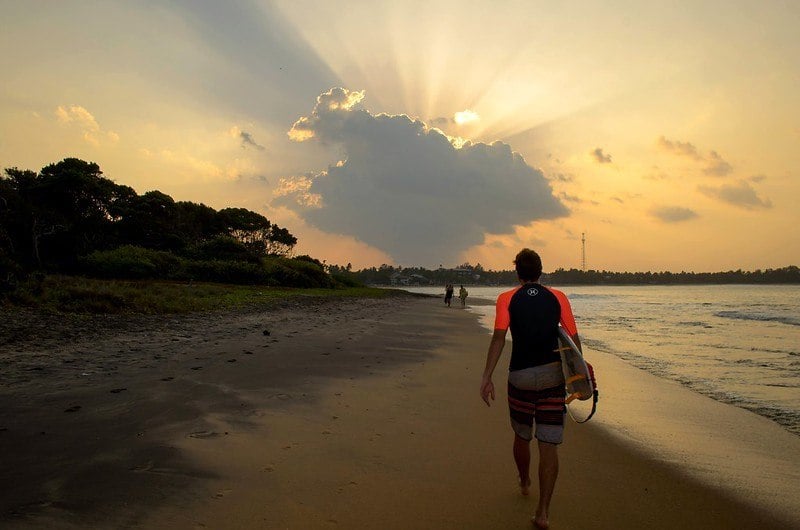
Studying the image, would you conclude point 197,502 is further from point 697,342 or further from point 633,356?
point 697,342

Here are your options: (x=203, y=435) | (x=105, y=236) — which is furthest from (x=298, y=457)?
(x=105, y=236)

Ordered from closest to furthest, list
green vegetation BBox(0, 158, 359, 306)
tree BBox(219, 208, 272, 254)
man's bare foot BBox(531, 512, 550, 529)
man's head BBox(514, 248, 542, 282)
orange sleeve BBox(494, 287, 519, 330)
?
1. man's bare foot BBox(531, 512, 550, 529)
2. orange sleeve BBox(494, 287, 519, 330)
3. man's head BBox(514, 248, 542, 282)
4. green vegetation BBox(0, 158, 359, 306)
5. tree BBox(219, 208, 272, 254)

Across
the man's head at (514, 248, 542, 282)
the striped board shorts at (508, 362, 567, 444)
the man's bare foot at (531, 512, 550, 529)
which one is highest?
the man's head at (514, 248, 542, 282)

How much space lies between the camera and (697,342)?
54.5 feet

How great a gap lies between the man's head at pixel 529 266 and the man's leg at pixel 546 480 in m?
1.45

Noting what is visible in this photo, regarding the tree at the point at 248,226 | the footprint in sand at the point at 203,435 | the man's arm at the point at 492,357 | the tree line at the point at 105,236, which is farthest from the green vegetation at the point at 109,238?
the man's arm at the point at 492,357

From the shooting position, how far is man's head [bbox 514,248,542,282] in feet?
14.4

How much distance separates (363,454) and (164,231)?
51419 millimetres

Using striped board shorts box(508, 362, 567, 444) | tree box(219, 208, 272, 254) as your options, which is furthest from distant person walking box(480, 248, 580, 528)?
tree box(219, 208, 272, 254)

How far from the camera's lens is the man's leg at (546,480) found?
3.76 m

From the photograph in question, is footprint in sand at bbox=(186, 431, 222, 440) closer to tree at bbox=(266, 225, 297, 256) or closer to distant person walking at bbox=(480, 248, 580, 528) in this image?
distant person walking at bbox=(480, 248, 580, 528)

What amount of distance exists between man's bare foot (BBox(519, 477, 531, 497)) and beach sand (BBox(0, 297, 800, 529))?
90 mm

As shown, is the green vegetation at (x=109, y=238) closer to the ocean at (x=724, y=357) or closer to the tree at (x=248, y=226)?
the tree at (x=248, y=226)

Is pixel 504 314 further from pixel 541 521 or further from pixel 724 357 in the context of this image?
pixel 724 357
